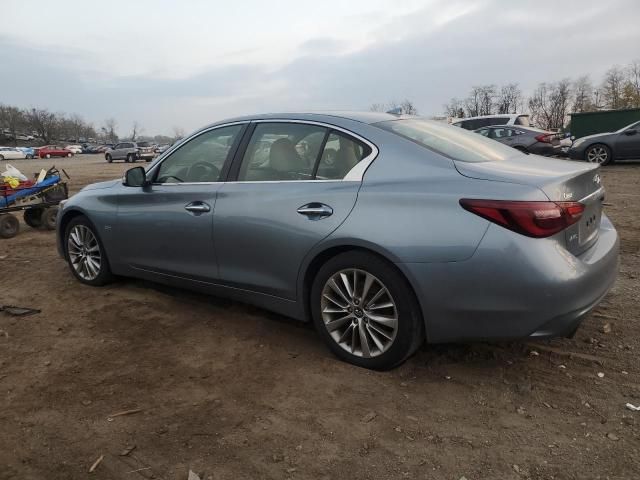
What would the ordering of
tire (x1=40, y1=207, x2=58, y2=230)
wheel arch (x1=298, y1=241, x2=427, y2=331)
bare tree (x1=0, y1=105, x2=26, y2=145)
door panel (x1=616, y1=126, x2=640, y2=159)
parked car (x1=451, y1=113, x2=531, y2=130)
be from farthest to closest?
bare tree (x1=0, y1=105, x2=26, y2=145), parked car (x1=451, y1=113, x2=531, y2=130), door panel (x1=616, y1=126, x2=640, y2=159), tire (x1=40, y1=207, x2=58, y2=230), wheel arch (x1=298, y1=241, x2=427, y2=331)

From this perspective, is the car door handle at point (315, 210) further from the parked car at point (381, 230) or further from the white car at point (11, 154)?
the white car at point (11, 154)

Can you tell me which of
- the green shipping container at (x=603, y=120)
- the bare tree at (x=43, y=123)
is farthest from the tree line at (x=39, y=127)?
the green shipping container at (x=603, y=120)

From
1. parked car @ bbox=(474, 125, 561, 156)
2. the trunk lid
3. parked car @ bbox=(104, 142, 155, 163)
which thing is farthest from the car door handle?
parked car @ bbox=(104, 142, 155, 163)

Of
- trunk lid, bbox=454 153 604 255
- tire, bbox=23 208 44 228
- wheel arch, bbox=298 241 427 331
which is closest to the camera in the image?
trunk lid, bbox=454 153 604 255

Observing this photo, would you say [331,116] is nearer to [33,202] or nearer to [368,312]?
[368,312]

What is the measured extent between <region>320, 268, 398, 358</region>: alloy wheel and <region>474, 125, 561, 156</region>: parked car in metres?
14.0

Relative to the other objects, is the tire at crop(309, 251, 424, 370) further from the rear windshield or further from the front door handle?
the front door handle

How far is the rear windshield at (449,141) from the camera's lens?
10.5 ft

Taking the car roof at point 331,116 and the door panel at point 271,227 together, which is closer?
the door panel at point 271,227

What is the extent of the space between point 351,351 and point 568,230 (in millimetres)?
1407

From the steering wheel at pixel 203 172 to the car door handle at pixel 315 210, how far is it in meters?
0.95

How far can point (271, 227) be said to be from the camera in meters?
3.42

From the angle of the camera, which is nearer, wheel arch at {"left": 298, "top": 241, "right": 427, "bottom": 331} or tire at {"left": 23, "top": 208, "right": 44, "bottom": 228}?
wheel arch at {"left": 298, "top": 241, "right": 427, "bottom": 331}

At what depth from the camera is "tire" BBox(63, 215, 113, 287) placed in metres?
4.89
